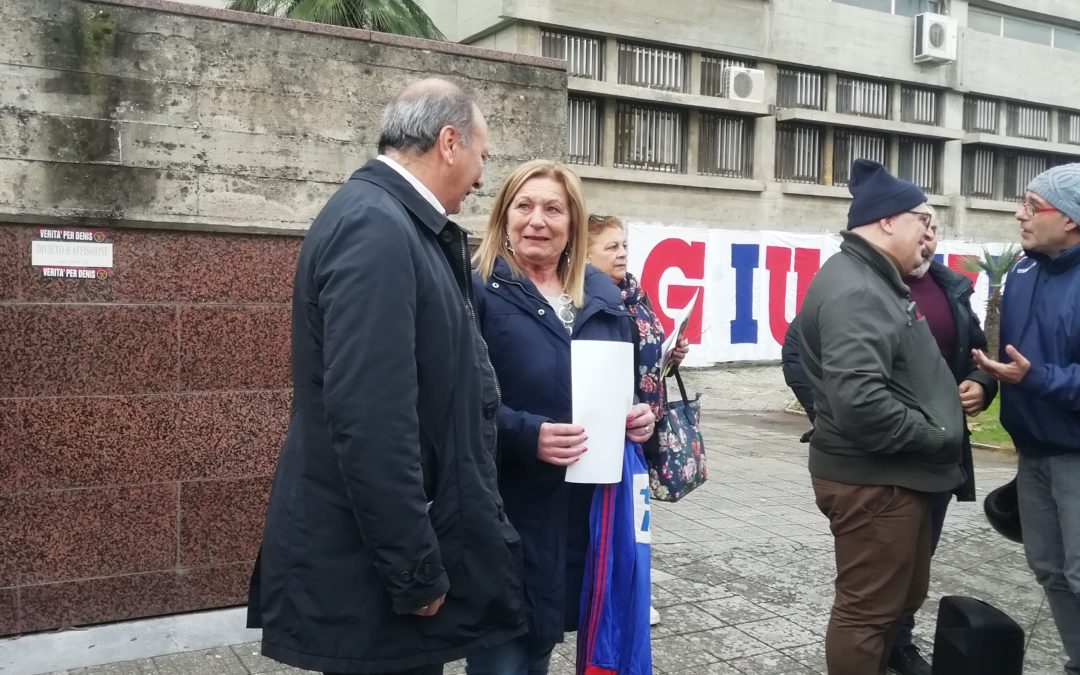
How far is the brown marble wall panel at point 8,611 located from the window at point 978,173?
19670 millimetres

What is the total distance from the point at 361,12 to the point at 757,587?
1277cm

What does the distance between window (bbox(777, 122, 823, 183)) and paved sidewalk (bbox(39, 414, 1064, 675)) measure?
10522 mm

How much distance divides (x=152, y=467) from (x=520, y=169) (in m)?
2.43

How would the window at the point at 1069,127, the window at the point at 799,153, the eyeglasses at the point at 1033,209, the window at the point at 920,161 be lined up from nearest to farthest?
the eyeglasses at the point at 1033,209, the window at the point at 799,153, the window at the point at 920,161, the window at the point at 1069,127

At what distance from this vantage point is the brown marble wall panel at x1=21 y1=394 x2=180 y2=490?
442 centimetres

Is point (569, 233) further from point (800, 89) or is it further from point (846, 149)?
point (846, 149)

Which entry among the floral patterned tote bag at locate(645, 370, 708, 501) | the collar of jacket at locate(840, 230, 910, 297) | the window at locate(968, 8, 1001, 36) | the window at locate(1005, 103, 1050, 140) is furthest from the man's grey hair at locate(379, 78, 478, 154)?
the window at locate(1005, 103, 1050, 140)

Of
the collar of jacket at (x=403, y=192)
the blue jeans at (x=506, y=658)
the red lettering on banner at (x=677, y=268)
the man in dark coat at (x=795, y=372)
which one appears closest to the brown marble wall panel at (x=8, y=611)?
the blue jeans at (x=506, y=658)

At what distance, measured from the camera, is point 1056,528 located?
396 centimetres

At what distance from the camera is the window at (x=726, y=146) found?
17.5 m

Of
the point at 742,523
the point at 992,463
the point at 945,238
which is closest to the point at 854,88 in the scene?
the point at 945,238

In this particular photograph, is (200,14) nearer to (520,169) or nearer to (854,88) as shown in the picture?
(520,169)

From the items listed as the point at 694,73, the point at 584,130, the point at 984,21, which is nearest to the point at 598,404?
the point at 584,130

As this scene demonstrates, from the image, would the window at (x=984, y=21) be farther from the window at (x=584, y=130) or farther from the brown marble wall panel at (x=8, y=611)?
the brown marble wall panel at (x=8, y=611)
